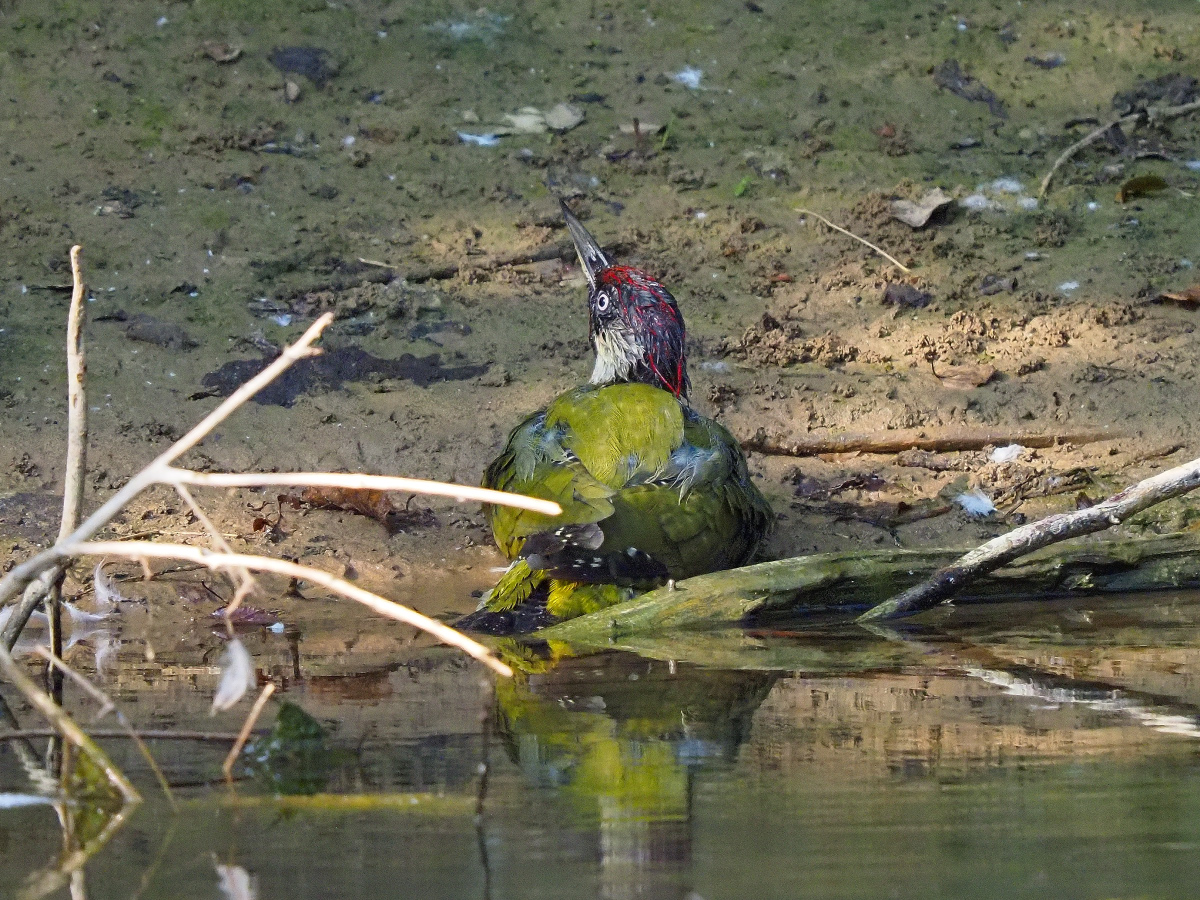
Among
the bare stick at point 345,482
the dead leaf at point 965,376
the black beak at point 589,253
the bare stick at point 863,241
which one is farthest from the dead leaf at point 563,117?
the bare stick at point 345,482

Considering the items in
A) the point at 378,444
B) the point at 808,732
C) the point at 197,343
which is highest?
the point at 197,343

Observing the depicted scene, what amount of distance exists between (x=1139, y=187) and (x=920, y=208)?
1223 mm

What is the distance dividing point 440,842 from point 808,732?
1.08 m

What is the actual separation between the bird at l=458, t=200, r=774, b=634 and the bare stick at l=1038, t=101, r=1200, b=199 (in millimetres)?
3517

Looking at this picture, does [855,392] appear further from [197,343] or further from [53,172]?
[53,172]

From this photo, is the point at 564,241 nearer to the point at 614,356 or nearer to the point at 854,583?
the point at 614,356

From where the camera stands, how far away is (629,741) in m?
3.21

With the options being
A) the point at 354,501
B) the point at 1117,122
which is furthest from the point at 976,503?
the point at 1117,122

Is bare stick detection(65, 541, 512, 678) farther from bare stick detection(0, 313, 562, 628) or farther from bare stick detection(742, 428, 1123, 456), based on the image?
bare stick detection(742, 428, 1123, 456)

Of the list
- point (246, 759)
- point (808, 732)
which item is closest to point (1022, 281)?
point (808, 732)

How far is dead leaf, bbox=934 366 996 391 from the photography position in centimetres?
645

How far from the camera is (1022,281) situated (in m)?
7.29

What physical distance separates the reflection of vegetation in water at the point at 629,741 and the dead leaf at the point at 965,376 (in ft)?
9.50

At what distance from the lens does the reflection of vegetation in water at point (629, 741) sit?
2.44 m
